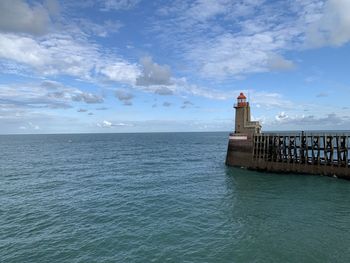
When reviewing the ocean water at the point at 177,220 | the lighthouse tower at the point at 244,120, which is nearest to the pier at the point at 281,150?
the lighthouse tower at the point at 244,120

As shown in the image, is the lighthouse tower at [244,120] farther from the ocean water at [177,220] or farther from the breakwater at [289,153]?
the ocean water at [177,220]

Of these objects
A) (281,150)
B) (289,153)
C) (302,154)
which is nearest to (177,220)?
(302,154)

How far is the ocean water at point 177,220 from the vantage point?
16.2 meters

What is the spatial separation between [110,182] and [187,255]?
22.7 m

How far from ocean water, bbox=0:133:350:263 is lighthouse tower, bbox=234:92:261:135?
1047cm

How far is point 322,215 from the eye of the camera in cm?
2211

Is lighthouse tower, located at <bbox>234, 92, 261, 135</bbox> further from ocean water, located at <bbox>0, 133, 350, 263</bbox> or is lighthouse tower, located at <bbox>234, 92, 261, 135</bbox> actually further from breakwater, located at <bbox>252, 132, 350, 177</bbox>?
ocean water, located at <bbox>0, 133, 350, 263</bbox>

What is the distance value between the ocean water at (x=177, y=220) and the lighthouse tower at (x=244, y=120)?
1047 centimetres

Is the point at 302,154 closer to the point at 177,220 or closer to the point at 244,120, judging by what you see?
the point at 244,120

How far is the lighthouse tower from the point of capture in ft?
148

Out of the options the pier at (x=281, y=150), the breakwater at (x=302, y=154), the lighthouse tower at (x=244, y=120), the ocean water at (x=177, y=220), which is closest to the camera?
the ocean water at (x=177, y=220)

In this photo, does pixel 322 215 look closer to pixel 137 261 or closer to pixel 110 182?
pixel 137 261

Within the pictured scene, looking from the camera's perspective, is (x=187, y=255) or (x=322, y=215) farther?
(x=322, y=215)

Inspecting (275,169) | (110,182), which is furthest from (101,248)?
(275,169)
